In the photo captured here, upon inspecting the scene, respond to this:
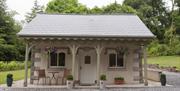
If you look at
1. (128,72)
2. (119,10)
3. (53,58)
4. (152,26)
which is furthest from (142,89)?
(152,26)

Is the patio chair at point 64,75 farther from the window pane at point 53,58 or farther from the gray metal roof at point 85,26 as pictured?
the gray metal roof at point 85,26

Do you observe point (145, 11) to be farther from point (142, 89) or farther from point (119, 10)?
point (142, 89)

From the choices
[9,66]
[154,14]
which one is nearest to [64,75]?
[9,66]

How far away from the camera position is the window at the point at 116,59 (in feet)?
68.4

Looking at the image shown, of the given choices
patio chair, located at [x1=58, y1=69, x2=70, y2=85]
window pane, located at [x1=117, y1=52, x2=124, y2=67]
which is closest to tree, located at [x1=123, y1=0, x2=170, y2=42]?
window pane, located at [x1=117, y1=52, x2=124, y2=67]

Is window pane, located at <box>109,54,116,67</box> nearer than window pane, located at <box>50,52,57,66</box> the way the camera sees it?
No

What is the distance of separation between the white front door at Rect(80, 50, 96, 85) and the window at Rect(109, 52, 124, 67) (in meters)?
1.05

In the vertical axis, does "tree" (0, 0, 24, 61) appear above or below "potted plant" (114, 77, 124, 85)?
above

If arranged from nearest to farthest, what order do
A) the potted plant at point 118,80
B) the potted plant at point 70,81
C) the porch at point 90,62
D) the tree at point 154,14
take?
the potted plant at point 70,81
the potted plant at point 118,80
the porch at point 90,62
the tree at point 154,14

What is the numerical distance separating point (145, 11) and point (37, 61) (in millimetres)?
44214

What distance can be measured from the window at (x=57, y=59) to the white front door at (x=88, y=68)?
117 centimetres

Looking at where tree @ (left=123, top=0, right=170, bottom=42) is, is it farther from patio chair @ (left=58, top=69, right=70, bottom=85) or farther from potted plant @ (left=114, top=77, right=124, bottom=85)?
patio chair @ (left=58, top=69, right=70, bottom=85)

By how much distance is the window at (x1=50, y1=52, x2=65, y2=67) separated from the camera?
20656mm

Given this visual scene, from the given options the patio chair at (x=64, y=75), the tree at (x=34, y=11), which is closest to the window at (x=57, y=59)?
the patio chair at (x=64, y=75)
